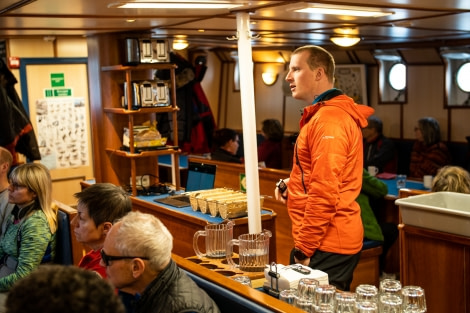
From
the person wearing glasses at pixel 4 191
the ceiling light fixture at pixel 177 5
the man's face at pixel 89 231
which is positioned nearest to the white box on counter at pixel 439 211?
the ceiling light fixture at pixel 177 5

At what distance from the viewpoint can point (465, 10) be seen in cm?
488

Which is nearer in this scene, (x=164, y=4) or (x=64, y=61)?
(x=164, y=4)

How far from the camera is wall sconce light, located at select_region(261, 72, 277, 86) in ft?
39.8

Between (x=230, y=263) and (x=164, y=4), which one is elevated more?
(x=164, y=4)

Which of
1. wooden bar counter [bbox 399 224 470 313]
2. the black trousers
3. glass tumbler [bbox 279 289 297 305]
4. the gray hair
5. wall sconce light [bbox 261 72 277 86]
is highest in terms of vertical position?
wall sconce light [bbox 261 72 277 86]

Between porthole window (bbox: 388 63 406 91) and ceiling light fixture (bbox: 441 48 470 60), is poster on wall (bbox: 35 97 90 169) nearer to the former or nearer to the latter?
porthole window (bbox: 388 63 406 91)

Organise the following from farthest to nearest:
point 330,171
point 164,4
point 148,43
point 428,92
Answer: point 428,92, point 148,43, point 164,4, point 330,171

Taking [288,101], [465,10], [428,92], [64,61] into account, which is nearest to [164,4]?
[465,10]

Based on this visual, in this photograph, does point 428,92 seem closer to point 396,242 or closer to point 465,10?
point 396,242

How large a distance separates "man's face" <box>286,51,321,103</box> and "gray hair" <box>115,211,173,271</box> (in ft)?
4.35

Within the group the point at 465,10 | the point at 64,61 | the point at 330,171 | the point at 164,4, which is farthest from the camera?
the point at 64,61

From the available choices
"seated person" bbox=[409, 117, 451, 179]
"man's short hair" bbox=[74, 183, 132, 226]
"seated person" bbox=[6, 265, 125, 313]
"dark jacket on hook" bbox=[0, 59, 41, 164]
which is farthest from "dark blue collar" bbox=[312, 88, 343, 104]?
"seated person" bbox=[409, 117, 451, 179]

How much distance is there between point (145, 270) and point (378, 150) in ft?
22.3

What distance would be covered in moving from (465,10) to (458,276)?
6.31 ft
